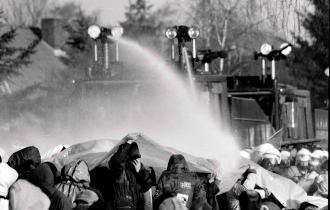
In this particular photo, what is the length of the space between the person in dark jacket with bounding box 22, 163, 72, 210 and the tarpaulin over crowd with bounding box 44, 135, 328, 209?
1.47m

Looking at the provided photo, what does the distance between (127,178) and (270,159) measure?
13.2 ft

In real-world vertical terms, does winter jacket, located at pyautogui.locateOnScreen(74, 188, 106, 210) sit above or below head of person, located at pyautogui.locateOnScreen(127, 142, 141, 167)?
below

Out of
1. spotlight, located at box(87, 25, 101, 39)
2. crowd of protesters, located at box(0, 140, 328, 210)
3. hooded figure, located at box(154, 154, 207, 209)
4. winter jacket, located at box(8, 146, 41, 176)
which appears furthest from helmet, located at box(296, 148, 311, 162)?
winter jacket, located at box(8, 146, 41, 176)

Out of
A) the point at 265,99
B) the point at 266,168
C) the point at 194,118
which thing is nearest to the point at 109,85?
the point at 194,118

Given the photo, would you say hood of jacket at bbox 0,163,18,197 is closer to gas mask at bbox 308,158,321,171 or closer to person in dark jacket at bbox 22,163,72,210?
person in dark jacket at bbox 22,163,72,210

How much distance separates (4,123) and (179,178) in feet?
28.3

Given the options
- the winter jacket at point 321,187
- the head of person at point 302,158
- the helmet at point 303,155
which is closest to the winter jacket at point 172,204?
the winter jacket at point 321,187

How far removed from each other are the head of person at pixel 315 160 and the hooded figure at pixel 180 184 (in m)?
7.29

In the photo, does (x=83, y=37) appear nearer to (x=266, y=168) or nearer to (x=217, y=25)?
(x=217, y=25)

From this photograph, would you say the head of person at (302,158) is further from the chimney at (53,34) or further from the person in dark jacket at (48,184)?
the chimney at (53,34)

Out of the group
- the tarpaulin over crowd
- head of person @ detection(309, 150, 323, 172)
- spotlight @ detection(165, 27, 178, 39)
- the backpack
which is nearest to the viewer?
the backpack

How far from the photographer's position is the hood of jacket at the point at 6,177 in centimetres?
894

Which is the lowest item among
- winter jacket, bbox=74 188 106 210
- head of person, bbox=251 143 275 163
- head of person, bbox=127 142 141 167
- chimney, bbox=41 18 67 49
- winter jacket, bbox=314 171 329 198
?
winter jacket, bbox=314 171 329 198

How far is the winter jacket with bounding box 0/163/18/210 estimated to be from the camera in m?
8.89
